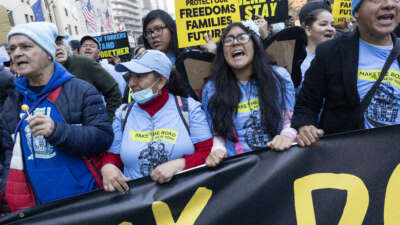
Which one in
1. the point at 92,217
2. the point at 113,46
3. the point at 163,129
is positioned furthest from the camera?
the point at 113,46

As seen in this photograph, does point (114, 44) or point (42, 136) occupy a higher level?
point (114, 44)

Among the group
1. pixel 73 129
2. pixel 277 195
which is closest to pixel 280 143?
pixel 277 195

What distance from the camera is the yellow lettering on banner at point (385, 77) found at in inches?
79.9

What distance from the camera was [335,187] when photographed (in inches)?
76.1

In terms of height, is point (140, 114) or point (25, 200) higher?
point (140, 114)

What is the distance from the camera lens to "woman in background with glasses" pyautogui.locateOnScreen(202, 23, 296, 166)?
2.35 meters

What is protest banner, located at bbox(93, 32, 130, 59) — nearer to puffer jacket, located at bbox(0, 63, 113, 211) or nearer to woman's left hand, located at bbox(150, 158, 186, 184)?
puffer jacket, located at bbox(0, 63, 113, 211)

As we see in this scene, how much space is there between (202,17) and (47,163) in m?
2.49

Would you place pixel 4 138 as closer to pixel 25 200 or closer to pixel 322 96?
pixel 25 200

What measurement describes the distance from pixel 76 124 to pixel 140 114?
1.47 ft

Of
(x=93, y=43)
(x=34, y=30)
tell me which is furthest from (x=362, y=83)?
(x=93, y=43)

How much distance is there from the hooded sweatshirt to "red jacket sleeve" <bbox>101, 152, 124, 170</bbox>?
206mm

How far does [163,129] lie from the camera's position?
2.23 meters

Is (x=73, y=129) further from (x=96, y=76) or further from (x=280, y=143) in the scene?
(x=96, y=76)
